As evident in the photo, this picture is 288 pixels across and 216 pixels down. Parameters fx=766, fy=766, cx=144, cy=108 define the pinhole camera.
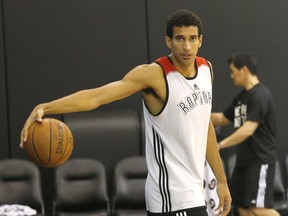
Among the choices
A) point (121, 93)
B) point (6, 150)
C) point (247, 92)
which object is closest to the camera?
point (121, 93)

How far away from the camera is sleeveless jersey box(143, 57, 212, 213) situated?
4363 mm

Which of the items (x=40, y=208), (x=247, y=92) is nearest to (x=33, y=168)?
(x=40, y=208)

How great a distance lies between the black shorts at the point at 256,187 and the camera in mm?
7121

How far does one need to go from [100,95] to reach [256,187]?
3.29 metres

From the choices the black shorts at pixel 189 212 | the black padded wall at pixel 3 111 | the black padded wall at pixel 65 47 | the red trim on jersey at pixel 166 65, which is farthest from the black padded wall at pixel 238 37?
the black shorts at pixel 189 212

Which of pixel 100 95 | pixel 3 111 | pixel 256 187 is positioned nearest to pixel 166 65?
pixel 100 95

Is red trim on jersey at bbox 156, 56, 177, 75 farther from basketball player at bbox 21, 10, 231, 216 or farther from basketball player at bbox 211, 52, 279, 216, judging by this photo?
basketball player at bbox 211, 52, 279, 216

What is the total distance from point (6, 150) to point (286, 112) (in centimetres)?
324

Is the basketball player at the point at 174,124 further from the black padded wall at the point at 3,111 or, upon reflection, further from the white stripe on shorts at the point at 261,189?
the black padded wall at the point at 3,111

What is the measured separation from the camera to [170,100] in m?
4.38

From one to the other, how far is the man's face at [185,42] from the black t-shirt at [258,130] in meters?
2.91

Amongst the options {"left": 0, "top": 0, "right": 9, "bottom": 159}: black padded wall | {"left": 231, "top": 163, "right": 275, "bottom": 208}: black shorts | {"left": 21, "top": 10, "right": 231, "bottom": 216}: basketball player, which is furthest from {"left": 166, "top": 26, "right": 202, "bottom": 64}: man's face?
{"left": 0, "top": 0, "right": 9, "bottom": 159}: black padded wall

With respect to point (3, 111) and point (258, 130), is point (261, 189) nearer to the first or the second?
point (258, 130)

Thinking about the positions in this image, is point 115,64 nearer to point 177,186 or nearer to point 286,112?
point 286,112
